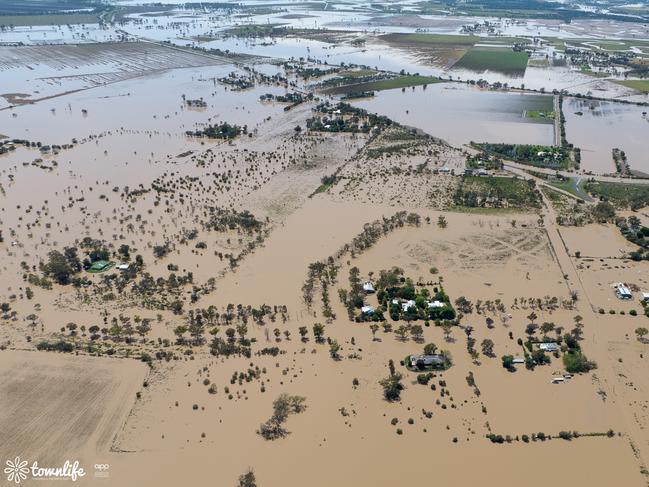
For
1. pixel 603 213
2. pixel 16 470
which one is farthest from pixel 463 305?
pixel 16 470

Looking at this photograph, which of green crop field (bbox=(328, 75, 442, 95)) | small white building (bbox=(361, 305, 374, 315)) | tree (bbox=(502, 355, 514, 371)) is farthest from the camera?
green crop field (bbox=(328, 75, 442, 95))

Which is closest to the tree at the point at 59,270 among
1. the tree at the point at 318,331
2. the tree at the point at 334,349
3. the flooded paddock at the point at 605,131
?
the tree at the point at 318,331

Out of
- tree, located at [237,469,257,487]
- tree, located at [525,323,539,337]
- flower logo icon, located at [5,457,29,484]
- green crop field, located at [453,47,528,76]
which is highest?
green crop field, located at [453,47,528,76]

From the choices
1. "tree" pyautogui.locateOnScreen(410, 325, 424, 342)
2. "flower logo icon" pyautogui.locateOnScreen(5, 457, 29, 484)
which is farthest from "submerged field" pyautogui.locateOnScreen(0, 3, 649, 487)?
"flower logo icon" pyautogui.locateOnScreen(5, 457, 29, 484)

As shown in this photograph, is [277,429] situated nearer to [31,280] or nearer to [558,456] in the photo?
[558,456]

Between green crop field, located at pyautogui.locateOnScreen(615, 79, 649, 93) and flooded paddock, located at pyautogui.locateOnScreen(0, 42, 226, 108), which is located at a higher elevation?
flooded paddock, located at pyautogui.locateOnScreen(0, 42, 226, 108)

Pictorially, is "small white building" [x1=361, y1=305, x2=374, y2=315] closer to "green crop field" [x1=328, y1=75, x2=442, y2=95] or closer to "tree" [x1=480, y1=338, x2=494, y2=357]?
"tree" [x1=480, y1=338, x2=494, y2=357]

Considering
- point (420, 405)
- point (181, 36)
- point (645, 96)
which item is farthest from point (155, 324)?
point (181, 36)
